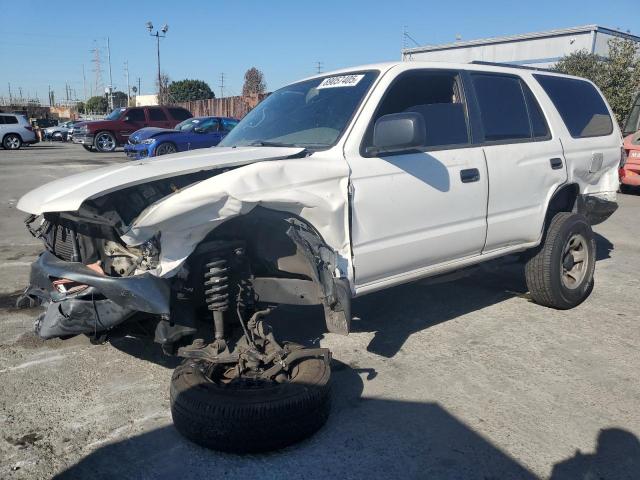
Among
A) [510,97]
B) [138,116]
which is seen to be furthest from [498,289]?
[138,116]

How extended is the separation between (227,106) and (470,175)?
3291cm

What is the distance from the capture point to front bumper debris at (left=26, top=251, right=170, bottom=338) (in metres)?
2.84

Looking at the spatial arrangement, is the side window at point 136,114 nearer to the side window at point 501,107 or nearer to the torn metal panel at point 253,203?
the side window at point 501,107

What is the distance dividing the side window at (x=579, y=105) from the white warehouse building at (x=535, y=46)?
17326mm

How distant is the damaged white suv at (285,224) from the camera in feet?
9.39

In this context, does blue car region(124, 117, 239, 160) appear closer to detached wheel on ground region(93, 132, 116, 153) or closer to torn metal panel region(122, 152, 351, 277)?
detached wheel on ground region(93, 132, 116, 153)

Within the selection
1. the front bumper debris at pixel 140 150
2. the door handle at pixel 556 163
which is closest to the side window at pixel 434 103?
the door handle at pixel 556 163

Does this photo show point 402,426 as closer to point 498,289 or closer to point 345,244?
point 345,244

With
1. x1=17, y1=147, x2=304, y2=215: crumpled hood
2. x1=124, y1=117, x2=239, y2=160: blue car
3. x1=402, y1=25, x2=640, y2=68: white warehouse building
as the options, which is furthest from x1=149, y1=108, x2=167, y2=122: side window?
x1=17, y1=147, x2=304, y2=215: crumpled hood

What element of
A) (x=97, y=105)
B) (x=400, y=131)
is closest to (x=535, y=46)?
(x=400, y=131)

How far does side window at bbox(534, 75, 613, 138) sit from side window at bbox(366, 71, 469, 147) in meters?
1.27

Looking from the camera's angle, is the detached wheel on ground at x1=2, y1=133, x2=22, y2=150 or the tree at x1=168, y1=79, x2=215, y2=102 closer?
the detached wheel on ground at x1=2, y1=133, x2=22, y2=150

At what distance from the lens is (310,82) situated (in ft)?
14.5

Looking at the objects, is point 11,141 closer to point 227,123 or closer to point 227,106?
point 227,106
